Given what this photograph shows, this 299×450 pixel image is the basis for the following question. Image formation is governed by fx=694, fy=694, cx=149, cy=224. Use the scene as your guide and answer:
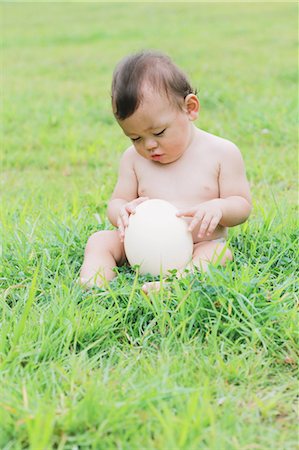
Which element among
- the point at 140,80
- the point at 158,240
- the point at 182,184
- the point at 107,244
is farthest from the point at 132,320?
the point at 140,80

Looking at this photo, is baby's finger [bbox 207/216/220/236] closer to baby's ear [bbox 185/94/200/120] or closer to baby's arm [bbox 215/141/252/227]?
baby's arm [bbox 215/141/252/227]

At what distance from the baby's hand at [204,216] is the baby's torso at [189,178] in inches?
5.3

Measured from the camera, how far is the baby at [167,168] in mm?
2727

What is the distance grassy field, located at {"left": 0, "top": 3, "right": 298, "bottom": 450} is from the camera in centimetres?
183

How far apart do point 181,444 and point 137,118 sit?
139cm

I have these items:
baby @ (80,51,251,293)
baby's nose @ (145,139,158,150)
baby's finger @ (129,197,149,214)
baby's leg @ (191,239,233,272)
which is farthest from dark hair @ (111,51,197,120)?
baby's leg @ (191,239,233,272)

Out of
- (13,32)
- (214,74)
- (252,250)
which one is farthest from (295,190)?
(13,32)

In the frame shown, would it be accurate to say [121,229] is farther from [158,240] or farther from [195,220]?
[195,220]

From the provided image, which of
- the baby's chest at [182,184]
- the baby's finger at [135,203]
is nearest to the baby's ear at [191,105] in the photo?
the baby's chest at [182,184]

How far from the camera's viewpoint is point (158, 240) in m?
2.73

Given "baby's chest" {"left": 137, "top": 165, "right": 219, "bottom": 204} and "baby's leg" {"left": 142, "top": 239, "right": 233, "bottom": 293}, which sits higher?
"baby's chest" {"left": 137, "top": 165, "right": 219, "bottom": 204}

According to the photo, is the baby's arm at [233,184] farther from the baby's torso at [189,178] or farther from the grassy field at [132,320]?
the grassy field at [132,320]

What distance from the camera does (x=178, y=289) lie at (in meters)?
2.43

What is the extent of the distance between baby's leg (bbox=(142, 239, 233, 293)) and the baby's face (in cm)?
41
